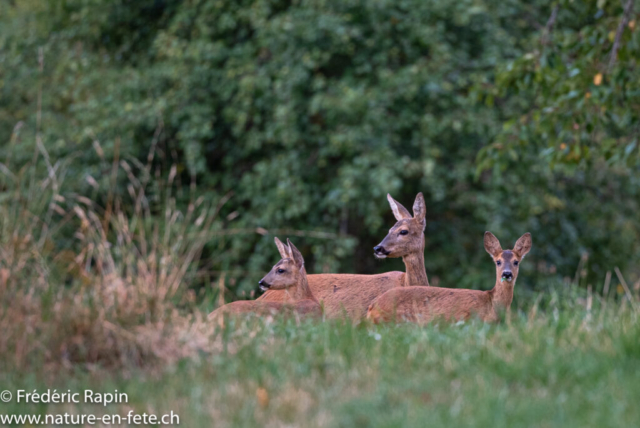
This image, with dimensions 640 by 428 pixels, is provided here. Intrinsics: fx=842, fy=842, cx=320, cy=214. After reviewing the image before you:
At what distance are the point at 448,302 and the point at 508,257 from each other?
1.78ft

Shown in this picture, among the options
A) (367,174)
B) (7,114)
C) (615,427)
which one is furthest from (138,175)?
(615,427)

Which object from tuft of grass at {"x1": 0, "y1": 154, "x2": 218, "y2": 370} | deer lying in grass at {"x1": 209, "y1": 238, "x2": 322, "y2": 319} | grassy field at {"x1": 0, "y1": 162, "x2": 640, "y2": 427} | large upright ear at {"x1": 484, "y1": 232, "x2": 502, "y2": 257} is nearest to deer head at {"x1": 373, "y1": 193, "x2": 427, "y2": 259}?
large upright ear at {"x1": 484, "y1": 232, "x2": 502, "y2": 257}

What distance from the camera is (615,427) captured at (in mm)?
3238

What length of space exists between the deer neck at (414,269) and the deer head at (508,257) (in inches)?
22.0

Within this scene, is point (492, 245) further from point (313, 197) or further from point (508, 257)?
point (313, 197)

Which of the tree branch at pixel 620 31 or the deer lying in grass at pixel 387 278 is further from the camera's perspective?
the tree branch at pixel 620 31

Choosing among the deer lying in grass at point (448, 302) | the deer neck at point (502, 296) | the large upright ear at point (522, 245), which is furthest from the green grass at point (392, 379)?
the large upright ear at point (522, 245)

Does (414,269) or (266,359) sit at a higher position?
(266,359)

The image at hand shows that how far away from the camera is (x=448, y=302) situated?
5.66 m

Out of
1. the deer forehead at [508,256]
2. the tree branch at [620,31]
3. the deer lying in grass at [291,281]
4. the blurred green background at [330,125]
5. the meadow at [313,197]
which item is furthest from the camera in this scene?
the blurred green background at [330,125]

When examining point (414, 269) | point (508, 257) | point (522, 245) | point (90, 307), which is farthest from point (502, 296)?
point (90, 307)

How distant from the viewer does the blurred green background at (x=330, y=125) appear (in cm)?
1162

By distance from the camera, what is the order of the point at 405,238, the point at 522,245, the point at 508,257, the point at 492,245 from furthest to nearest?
the point at 405,238 < the point at 492,245 < the point at 522,245 < the point at 508,257

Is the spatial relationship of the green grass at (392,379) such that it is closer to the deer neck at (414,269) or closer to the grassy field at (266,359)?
the grassy field at (266,359)
